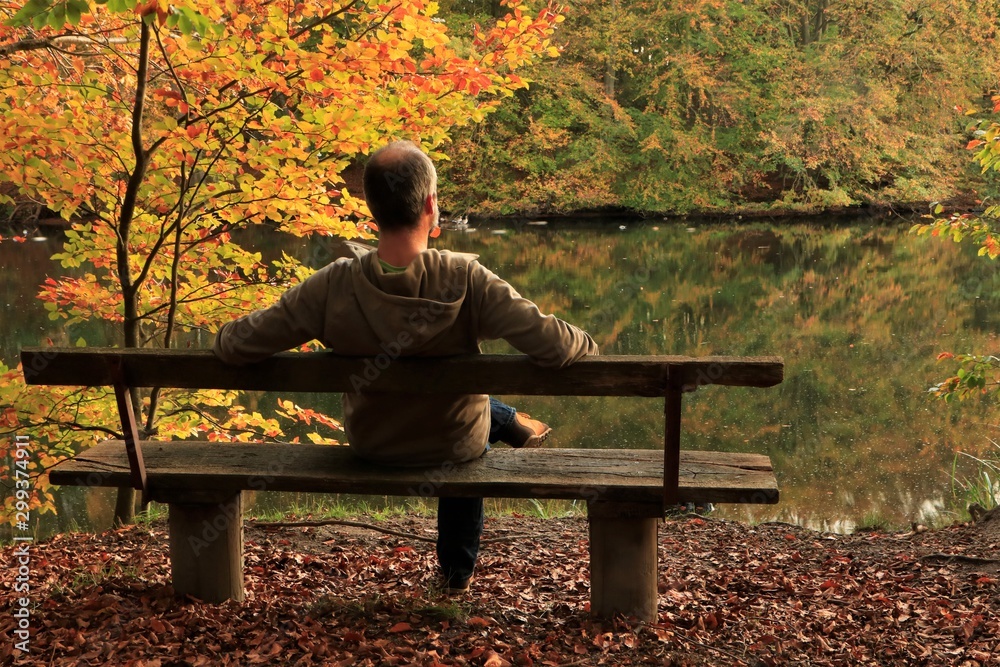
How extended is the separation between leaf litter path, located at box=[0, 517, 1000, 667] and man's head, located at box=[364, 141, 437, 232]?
1347 millimetres

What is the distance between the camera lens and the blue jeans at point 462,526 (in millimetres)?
3525

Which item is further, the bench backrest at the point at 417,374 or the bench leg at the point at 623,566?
the bench leg at the point at 623,566

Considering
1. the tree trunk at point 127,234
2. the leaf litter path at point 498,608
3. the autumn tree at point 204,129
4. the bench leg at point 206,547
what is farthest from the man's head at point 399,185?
the tree trunk at point 127,234

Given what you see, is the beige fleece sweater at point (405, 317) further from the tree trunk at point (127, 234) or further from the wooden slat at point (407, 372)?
the tree trunk at point (127, 234)

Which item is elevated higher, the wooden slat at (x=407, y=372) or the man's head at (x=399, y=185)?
the man's head at (x=399, y=185)

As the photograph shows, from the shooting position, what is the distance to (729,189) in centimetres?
3053

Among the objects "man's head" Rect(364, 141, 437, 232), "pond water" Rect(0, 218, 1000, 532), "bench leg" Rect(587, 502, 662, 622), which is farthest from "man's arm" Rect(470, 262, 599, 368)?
"pond water" Rect(0, 218, 1000, 532)

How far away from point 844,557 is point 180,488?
3.49 m

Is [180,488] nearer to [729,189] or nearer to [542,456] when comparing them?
[542,456]

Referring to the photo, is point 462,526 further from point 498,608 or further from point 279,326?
point 279,326

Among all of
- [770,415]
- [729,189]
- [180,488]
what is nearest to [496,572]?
[180,488]

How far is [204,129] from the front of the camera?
15.3 feet

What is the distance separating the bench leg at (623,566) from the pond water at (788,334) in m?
4.16

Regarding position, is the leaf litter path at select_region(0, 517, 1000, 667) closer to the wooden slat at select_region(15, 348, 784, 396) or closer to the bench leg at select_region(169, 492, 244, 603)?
the bench leg at select_region(169, 492, 244, 603)
